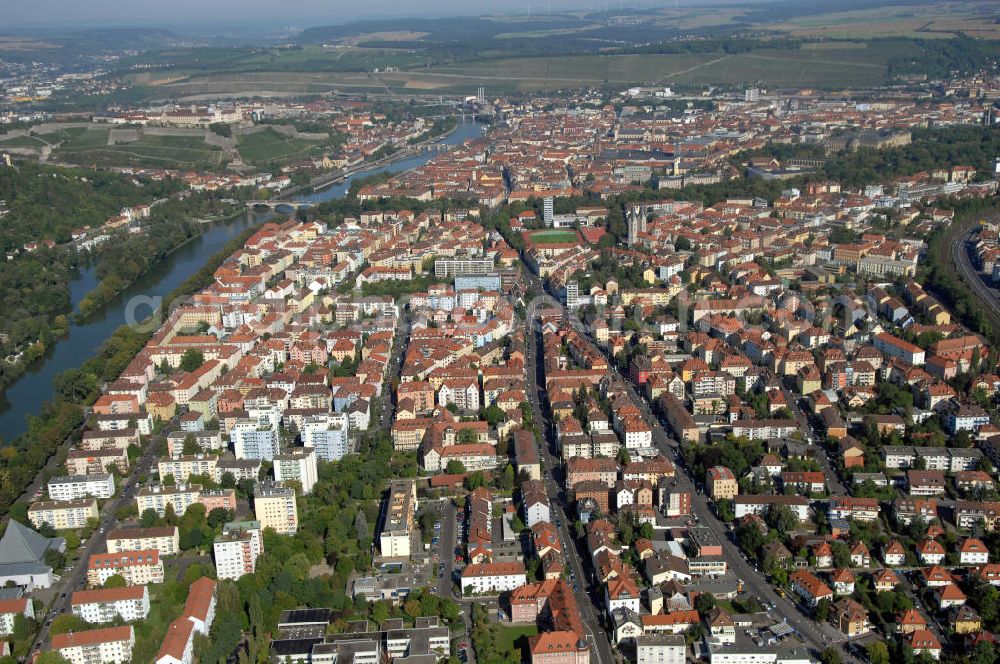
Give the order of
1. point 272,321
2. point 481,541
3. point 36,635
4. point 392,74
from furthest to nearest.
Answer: point 392,74 → point 272,321 → point 481,541 → point 36,635

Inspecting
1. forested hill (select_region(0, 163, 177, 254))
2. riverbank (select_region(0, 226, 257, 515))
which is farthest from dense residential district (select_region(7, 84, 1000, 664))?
forested hill (select_region(0, 163, 177, 254))

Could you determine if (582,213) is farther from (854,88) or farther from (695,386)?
(854,88)

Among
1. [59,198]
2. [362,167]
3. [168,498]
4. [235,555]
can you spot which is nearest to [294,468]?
[168,498]

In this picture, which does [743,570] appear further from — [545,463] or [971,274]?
[971,274]

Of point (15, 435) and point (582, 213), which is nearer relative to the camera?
point (15, 435)

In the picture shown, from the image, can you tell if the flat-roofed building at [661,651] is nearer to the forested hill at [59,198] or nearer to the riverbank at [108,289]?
the riverbank at [108,289]

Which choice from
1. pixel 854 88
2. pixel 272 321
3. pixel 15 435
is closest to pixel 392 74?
pixel 854 88

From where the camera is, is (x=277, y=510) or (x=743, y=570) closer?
(x=743, y=570)

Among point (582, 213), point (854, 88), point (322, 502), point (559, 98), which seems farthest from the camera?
point (559, 98)
